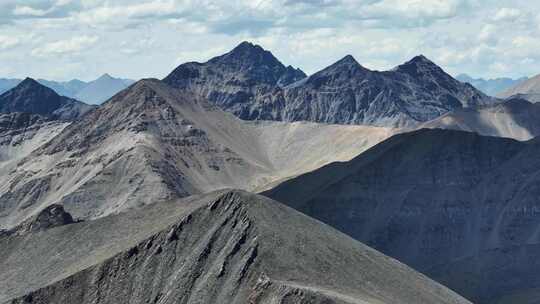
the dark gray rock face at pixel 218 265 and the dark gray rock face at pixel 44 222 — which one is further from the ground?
the dark gray rock face at pixel 218 265

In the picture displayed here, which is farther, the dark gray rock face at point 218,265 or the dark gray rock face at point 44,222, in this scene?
the dark gray rock face at point 44,222

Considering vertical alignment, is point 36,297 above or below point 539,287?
above

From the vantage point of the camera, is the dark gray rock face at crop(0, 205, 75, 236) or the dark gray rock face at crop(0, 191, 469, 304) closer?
the dark gray rock face at crop(0, 191, 469, 304)

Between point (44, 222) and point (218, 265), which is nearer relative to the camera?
point (218, 265)

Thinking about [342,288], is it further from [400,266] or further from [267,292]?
[400,266]

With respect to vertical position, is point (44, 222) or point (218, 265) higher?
point (218, 265)

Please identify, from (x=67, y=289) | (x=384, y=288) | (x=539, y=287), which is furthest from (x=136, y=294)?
(x=539, y=287)

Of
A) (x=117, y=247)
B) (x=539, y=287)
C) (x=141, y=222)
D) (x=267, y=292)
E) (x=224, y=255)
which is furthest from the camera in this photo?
(x=539, y=287)

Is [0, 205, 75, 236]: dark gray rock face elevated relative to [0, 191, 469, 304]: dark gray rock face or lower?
lower
